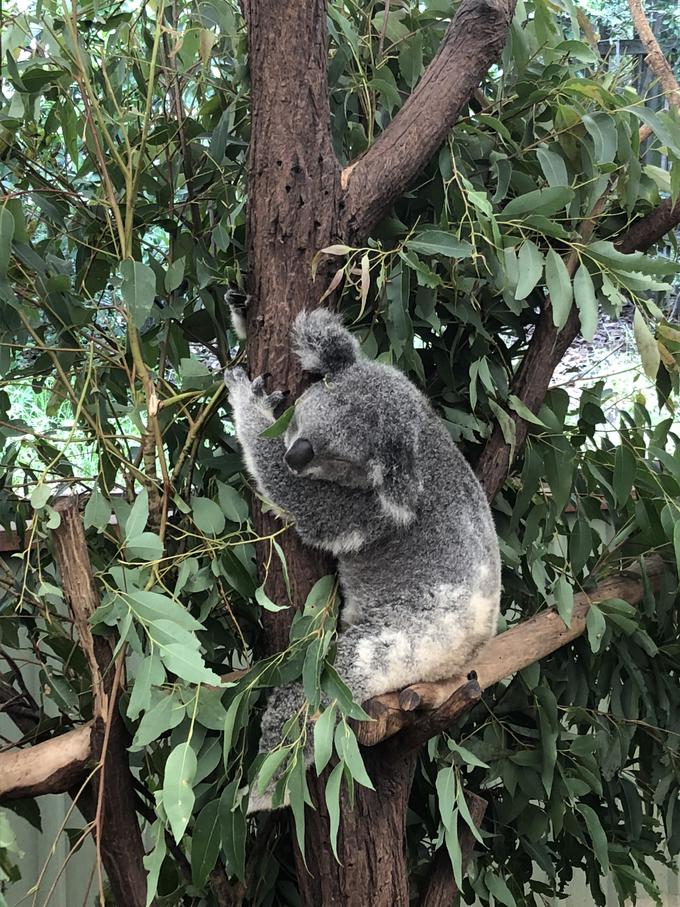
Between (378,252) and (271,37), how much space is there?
0.35 meters

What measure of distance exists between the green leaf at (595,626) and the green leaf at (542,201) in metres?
0.77

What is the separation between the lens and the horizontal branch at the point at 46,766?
1.14 m

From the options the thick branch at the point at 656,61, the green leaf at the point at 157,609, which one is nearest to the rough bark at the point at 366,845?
the green leaf at the point at 157,609

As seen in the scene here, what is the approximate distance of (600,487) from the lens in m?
1.75

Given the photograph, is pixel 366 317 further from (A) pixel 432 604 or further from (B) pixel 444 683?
(B) pixel 444 683

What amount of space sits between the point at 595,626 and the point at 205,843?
2.71 ft

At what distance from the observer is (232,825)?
1.18 meters

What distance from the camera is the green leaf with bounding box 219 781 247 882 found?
3.84 feet

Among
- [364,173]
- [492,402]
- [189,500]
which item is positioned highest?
[364,173]

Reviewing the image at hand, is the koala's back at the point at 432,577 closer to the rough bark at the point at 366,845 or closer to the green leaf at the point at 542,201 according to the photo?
the rough bark at the point at 366,845

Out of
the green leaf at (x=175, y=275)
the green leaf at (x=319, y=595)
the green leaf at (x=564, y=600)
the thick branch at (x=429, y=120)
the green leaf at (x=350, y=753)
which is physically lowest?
the green leaf at (x=564, y=600)

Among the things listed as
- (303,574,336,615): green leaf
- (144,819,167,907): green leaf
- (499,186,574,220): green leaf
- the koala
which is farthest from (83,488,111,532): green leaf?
(499,186,574,220): green leaf

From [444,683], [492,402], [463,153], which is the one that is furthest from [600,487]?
[463,153]

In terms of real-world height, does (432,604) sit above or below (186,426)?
below
